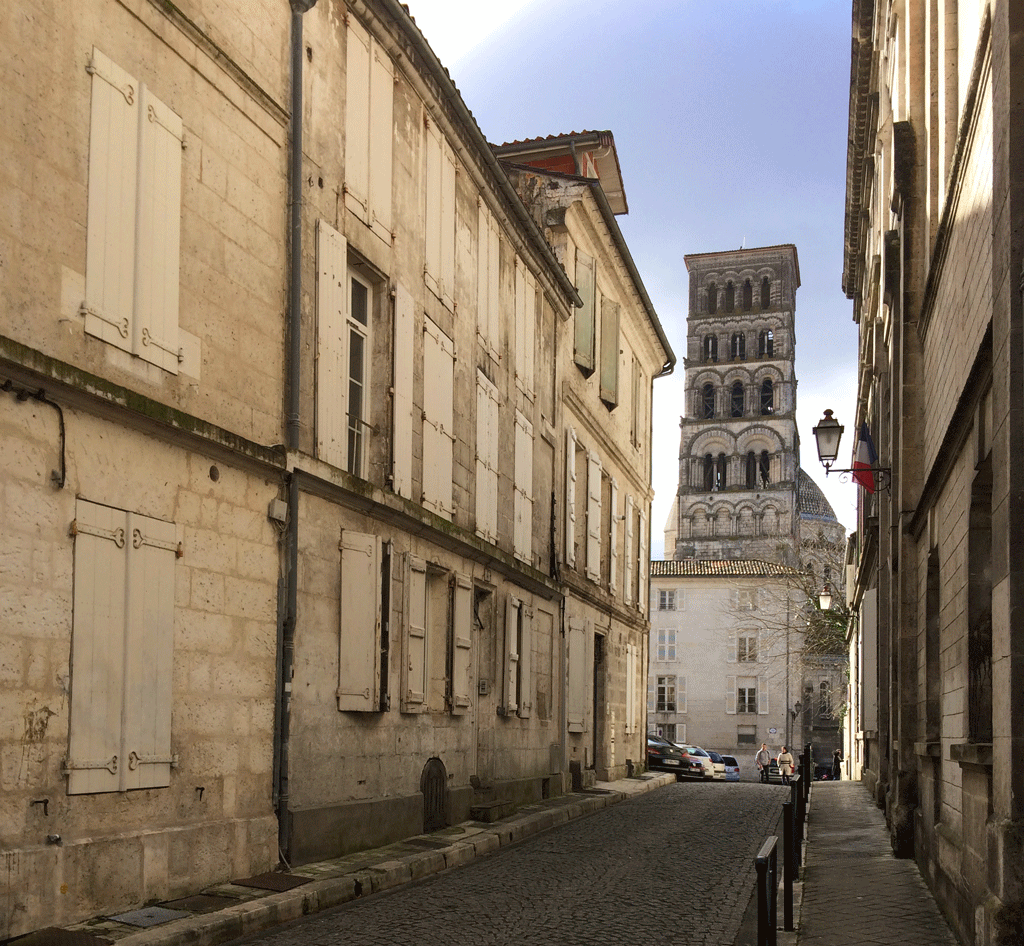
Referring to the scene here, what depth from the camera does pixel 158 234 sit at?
8164 millimetres

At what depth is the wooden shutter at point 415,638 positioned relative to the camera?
12070 millimetres

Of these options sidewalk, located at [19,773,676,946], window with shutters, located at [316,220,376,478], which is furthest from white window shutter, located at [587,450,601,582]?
window with shutters, located at [316,220,376,478]

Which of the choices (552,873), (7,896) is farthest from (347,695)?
(7,896)

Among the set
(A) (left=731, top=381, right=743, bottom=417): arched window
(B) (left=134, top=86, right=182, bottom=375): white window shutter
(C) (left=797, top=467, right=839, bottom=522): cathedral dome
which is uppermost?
(A) (left=731, top=381, right=743, bottom=417): arched window

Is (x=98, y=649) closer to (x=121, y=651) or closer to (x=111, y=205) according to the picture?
(x=121, y=651)

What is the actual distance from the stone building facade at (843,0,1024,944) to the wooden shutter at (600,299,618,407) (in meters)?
5.98

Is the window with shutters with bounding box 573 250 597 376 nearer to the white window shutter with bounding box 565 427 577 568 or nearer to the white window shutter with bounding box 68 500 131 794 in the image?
the white window shutter with bounding box 565 427 577 568

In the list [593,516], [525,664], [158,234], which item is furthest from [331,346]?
[593,516]

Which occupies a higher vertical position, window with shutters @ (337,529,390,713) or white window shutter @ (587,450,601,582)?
white window shutter @ (587,450,601,582)

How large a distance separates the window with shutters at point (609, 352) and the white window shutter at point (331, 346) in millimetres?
11882

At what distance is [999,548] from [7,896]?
4.99 meters

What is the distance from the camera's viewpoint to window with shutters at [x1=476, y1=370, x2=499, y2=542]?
14953 mm

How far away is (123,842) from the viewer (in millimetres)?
7371

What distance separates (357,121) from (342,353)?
2165 millimetres
